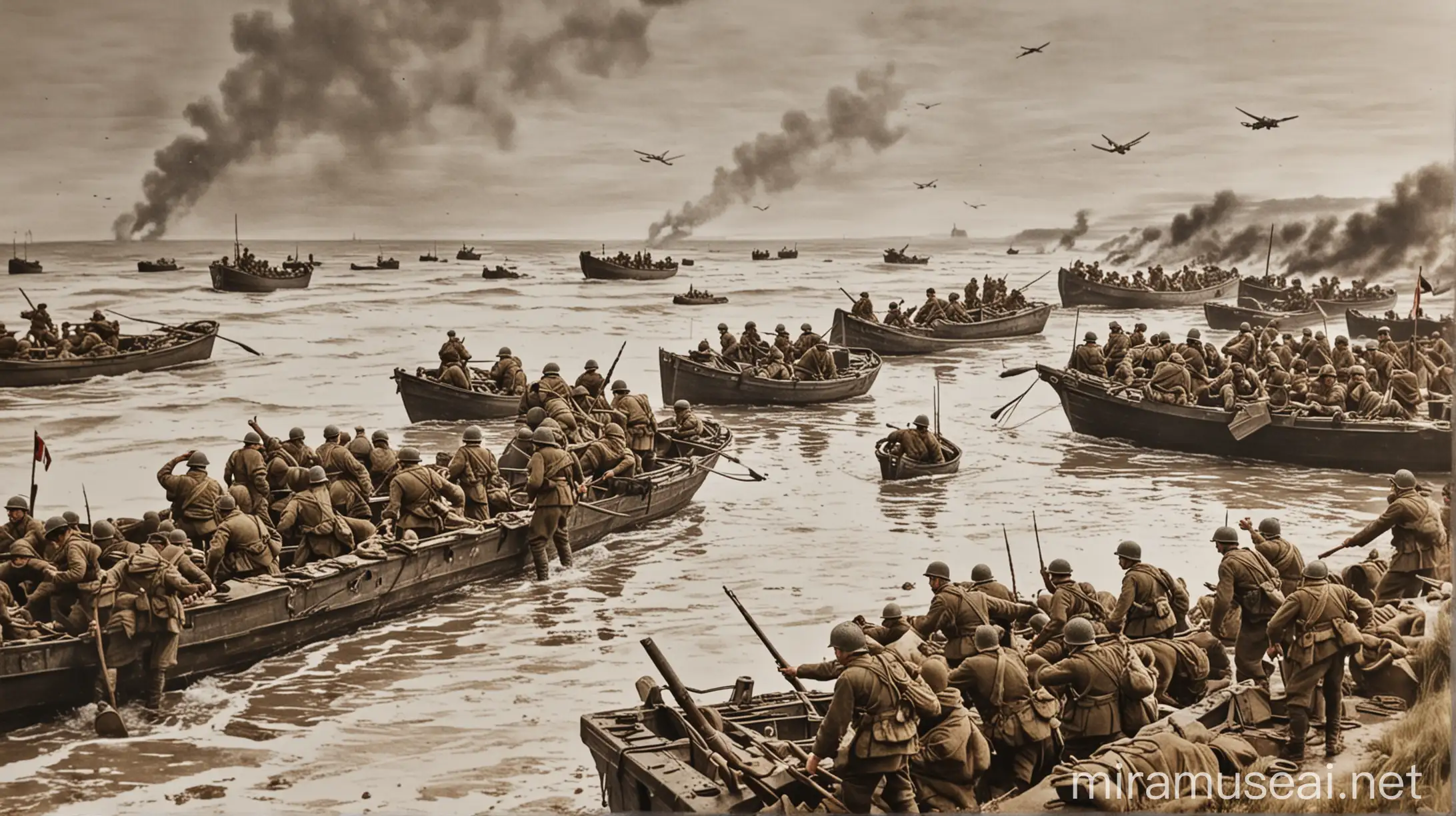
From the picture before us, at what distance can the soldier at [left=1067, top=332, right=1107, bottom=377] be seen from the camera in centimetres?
1242

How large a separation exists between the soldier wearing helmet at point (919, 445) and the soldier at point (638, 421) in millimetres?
1912

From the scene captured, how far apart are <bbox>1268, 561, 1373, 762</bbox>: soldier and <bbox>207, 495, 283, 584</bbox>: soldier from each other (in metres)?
5.57

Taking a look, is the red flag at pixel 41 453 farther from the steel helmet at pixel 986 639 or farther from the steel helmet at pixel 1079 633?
the steel helmet at pixel 1079 633

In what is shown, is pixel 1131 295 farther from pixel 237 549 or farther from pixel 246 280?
pixel 237 549

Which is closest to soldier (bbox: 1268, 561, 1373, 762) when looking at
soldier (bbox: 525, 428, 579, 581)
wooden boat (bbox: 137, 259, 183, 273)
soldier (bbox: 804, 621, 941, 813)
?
soldier (bbox: 804, 621, 941, 813)

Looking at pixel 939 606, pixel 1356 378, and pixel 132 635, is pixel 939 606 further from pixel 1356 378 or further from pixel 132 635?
pixel 1356 378

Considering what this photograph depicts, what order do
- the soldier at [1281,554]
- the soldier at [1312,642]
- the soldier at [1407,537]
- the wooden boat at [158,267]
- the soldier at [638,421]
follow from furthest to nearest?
the soldier at [638,421]
the wooden boat at [158,267]
the soldier at [1407,537]
the soldier at [1281,554]
the soldier at [1312,642]

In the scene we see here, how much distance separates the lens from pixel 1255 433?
1112cm

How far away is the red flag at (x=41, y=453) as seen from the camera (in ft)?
28.3

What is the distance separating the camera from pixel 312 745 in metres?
7.02

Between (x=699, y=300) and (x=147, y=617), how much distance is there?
22.8 ft

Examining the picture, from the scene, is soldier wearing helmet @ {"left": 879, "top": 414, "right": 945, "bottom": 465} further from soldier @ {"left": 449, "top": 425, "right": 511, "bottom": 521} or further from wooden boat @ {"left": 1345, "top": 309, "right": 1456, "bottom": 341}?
wooden boat @ {"left": 1345, "top": 309, "right": 1456, "bottom": 341}

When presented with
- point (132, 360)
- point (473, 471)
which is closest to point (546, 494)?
point (473, 471)

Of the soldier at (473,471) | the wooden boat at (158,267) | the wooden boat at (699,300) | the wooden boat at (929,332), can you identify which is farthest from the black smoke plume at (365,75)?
the wooden boat at (929,332)
